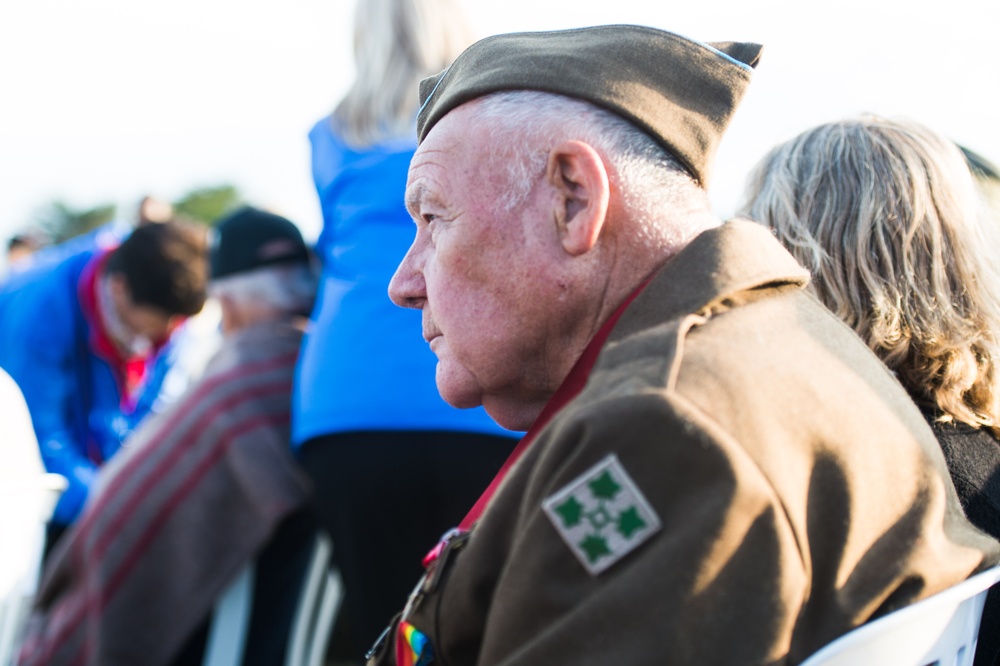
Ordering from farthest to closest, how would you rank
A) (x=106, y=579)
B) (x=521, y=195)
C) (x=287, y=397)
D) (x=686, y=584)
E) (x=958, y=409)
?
(x=287, y=397), (x=106, y=579), (x=958, y=409), (x=521, y=195), (x=686, y=584)

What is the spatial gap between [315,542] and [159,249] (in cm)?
176

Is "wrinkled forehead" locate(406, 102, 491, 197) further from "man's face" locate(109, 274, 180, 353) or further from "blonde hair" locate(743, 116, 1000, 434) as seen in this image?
"man's face" locate(109, 274, 180, 353)

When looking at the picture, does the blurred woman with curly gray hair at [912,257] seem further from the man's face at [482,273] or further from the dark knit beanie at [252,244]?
the dark knit beanie at [252,244]

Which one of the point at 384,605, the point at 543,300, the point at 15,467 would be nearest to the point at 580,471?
the point at 543,300

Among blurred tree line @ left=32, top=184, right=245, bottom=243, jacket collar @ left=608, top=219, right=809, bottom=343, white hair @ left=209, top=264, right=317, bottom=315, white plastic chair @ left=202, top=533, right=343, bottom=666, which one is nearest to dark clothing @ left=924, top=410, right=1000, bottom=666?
jacket collar @ left=608, top=219, right=809, bottom=343

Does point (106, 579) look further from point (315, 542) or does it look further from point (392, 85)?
point (392, 85)

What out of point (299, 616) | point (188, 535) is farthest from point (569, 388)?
point (299, 616)

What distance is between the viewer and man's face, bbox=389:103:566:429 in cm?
149

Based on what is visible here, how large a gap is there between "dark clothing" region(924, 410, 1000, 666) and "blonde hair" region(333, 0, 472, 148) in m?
1.70

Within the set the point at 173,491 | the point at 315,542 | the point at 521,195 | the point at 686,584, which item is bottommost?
the point at 315,542

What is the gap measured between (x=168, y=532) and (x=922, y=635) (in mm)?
2545

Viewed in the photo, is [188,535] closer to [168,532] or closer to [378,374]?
[168,532]

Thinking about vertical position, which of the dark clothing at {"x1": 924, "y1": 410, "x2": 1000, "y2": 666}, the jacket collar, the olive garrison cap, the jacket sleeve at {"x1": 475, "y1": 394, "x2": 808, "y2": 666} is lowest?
the dark clothing at {"x1": 924, "y1": 410, "x2": 1000, "y2": 666}

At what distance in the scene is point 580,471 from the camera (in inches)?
44.1
